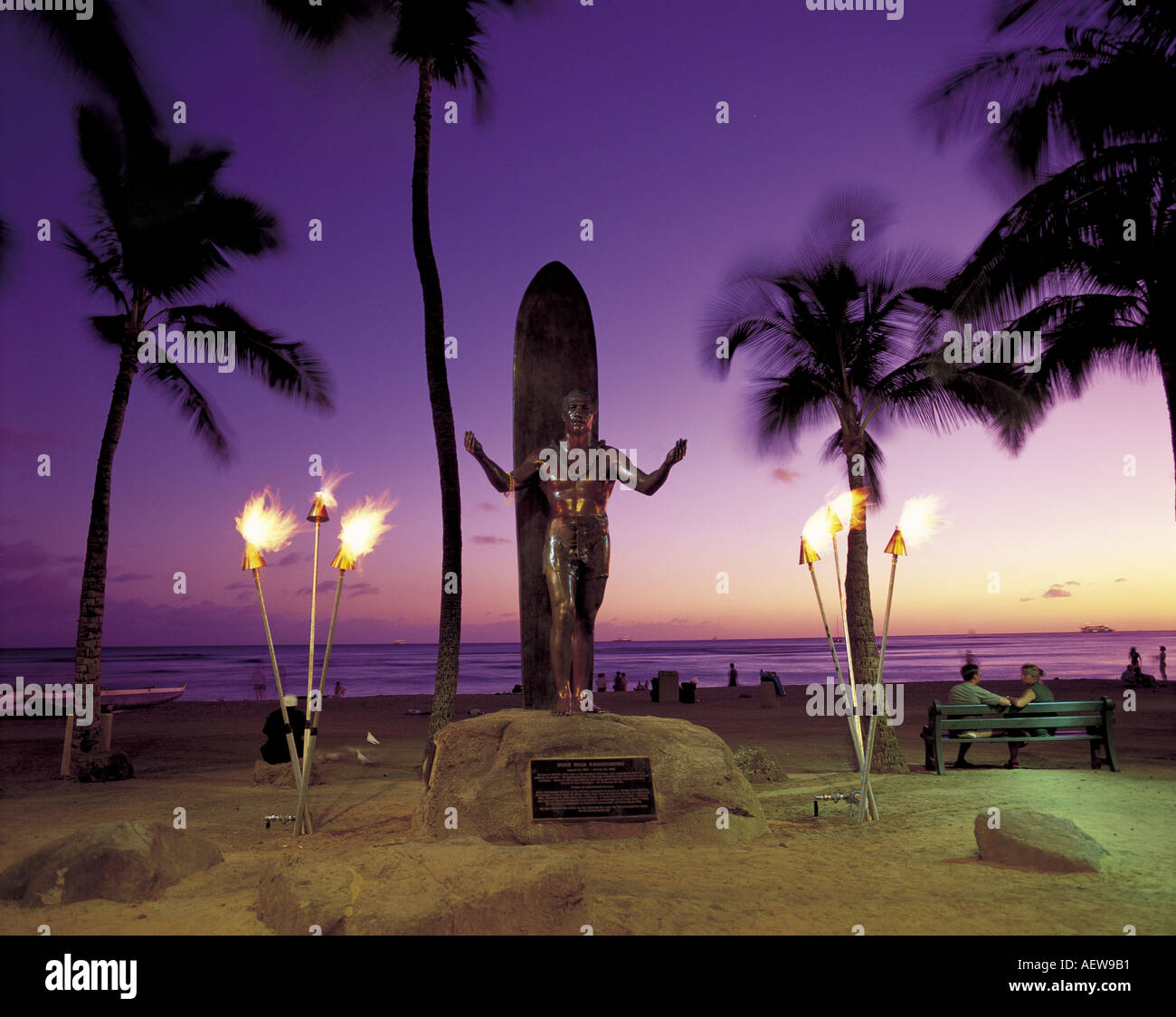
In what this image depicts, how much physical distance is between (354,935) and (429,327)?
32.1 feet

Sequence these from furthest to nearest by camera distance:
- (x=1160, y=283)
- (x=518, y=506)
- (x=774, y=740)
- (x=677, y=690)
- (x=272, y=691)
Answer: (x=272, y=691)
(x=677, y=690)
(x=774, y=740)
(x=1160, y=283)
(x=518, y=506)

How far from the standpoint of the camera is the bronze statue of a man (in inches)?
302

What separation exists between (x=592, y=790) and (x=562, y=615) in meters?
1.65

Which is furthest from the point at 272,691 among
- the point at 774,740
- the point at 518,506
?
the point at 518,506

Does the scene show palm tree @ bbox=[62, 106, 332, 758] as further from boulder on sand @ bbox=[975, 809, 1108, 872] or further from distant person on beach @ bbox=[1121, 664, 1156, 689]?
distant person on beach @ bbox=[1121, 664, 1156, 689]

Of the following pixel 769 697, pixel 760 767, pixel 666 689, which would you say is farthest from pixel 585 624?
pixel 666 689

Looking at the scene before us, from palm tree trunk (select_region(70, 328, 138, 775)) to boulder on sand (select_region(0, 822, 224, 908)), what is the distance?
304 inches

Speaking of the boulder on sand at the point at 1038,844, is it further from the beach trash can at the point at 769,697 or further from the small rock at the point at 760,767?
the beach trash can at the point at 769,697

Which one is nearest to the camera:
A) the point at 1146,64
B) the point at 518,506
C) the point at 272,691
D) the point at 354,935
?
the point at 354,935

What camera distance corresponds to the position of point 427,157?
500 inches

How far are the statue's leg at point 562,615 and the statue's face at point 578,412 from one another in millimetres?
1042

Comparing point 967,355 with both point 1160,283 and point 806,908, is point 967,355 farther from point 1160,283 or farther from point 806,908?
point 806,908

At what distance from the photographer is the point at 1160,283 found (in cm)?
1172
